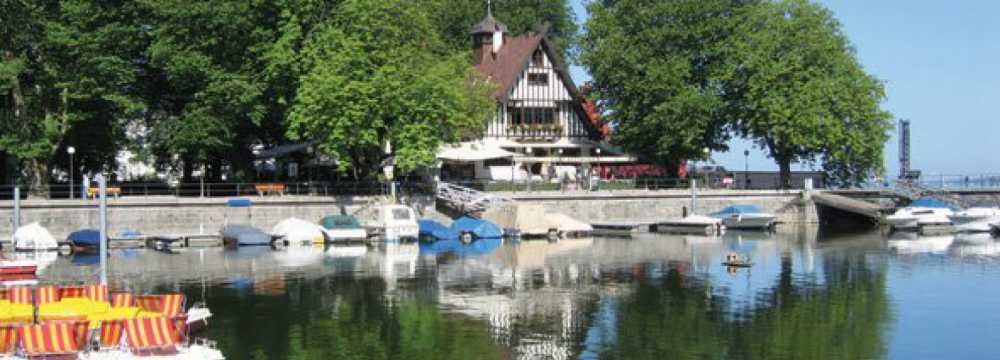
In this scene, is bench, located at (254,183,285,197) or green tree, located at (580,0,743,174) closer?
bench, located at (254,183,285,197)

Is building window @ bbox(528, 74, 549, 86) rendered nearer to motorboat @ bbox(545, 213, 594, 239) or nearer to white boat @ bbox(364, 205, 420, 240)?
motorboat @ bbox(545, 213, 594, 239)

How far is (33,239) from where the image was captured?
60.1m

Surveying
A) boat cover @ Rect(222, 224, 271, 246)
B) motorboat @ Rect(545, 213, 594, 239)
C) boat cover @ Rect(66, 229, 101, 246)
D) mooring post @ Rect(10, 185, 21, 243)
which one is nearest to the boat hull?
motorboat @ Rect(545, 213, 594, 239)

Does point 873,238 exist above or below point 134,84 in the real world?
below

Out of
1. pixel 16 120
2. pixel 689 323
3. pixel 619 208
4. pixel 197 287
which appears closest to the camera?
pixel 689 323

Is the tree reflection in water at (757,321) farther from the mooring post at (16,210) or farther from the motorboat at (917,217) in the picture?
the mooring post at (16,210)

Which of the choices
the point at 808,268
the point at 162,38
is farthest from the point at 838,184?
the point at 162,38

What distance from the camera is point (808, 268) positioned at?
2142 inches

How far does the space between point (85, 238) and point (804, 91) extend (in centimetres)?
4737

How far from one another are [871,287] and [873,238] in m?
27.7

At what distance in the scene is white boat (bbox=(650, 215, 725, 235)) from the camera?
3059 inches

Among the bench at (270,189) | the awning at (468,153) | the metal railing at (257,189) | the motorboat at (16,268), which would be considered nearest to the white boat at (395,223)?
the metal railing at (257,189)

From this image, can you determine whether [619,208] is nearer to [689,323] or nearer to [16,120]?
[16,120]

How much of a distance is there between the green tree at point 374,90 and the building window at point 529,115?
17.0m
